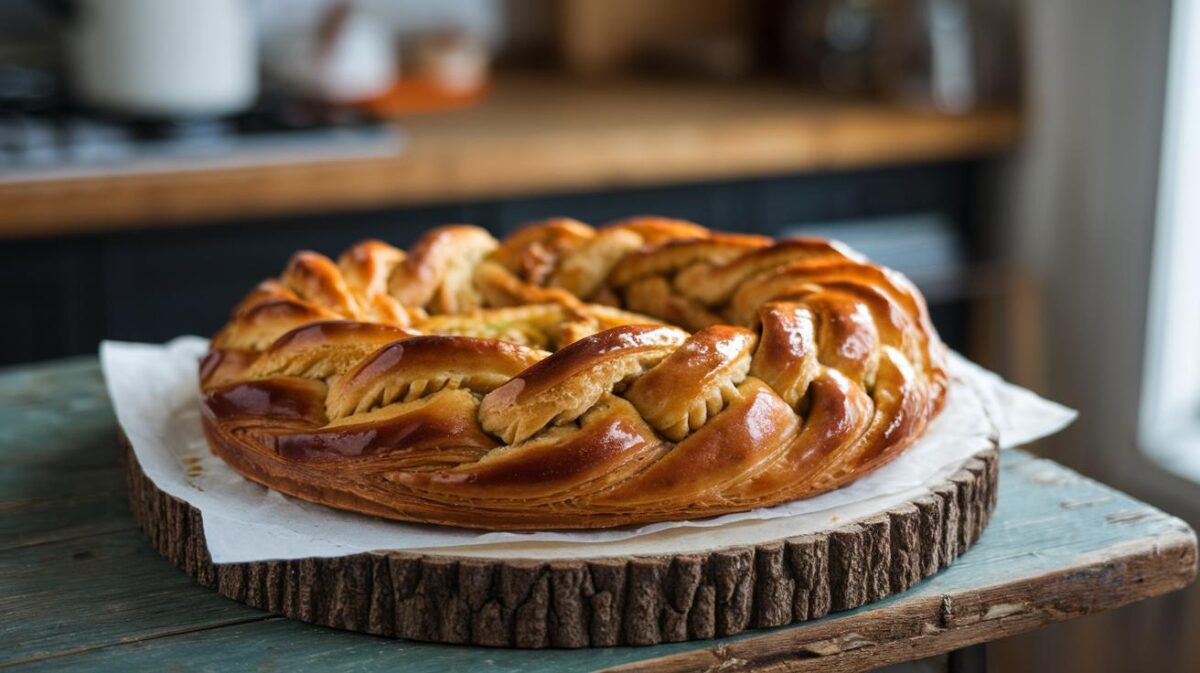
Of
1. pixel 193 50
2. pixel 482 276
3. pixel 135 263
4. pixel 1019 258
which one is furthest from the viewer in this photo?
pixel 1019 258

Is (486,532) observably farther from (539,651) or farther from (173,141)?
(173,141)

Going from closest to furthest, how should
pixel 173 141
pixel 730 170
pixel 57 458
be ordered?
Result: pixel 57 458 < pixel 173 141 < pixel 730 170

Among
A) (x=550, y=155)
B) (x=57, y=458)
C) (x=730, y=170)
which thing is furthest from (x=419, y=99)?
(x=57, y=458)

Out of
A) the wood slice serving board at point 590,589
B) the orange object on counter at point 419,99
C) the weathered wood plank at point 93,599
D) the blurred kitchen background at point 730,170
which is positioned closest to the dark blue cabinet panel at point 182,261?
the blurred kitchen background at point 730,170

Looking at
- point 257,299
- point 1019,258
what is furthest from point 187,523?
point 1019,258

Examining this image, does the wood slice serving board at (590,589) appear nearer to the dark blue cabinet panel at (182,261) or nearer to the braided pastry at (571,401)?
the braided pastry at (571,401)

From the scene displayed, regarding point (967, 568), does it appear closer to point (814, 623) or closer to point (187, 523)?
point (814, 623)
